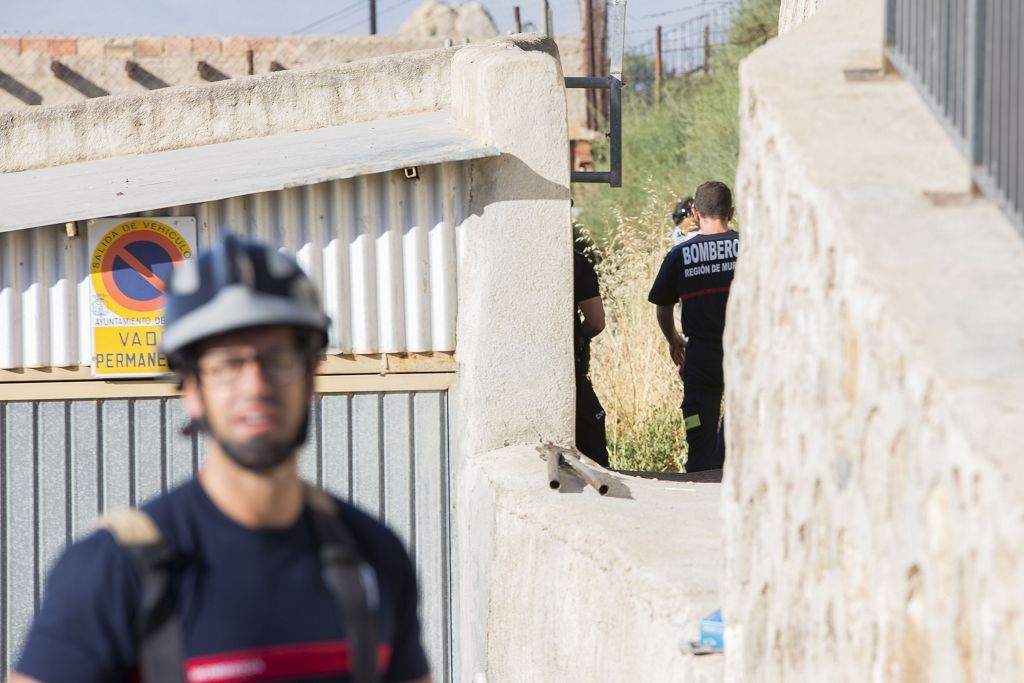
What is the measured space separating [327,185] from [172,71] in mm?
11236

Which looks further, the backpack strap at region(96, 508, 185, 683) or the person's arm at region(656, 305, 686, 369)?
the person's arm at region(656, 305, 686, 369)

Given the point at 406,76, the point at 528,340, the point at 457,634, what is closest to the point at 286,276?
the point at 528,340

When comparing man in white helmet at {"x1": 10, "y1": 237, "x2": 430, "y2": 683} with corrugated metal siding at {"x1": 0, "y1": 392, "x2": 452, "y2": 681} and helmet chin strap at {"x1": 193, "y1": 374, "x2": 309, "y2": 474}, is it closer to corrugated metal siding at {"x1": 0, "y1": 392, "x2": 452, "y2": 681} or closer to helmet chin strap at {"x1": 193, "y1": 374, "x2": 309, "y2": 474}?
helmet chin strap at {"x1": 193, "y1": 374, "x2": 309, "y2": 474}

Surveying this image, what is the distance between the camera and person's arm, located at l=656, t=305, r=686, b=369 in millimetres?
6737

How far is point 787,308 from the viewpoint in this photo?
2.74 m

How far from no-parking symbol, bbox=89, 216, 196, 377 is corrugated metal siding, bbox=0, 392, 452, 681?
206mm

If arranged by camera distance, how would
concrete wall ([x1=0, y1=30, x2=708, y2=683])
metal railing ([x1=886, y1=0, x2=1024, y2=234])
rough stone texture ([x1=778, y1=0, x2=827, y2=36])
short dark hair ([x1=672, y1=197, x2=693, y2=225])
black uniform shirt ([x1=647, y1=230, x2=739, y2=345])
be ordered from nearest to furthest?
metal railing ([x1=886, y1=0, x2=1024, y2=234]) < concrete wall ([x1=0, y1=30, x2=708, y2=683]) < rough stone texture ([x1=778, y1=0, x2=827, y2=36]) < black uniform shirt ([x1=647, y1=230, x2=739, y2=345]) < short dark hair ([x1=672, y1=197, x2=693, y2=225])

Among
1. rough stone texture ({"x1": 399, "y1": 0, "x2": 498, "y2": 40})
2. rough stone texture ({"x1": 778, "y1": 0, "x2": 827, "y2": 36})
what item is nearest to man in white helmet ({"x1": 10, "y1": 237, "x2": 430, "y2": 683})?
rough stone texture ({"x1": 778, "y1": 0, "x2": 827, "y2": 36})

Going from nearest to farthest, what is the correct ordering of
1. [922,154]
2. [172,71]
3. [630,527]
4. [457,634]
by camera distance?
[922,154]
[630,527]
[457,634]
[172,71]

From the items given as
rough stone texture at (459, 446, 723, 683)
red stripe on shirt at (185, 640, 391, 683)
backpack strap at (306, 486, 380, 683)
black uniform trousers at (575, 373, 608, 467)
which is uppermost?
backpack strap at (306, 486, 380, 683)

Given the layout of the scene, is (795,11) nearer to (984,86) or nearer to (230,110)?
(230,110)

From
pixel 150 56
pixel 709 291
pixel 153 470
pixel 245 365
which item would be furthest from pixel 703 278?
pixel 150 56

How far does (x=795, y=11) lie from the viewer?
6.76 m

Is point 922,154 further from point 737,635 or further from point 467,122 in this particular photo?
point 467,122
